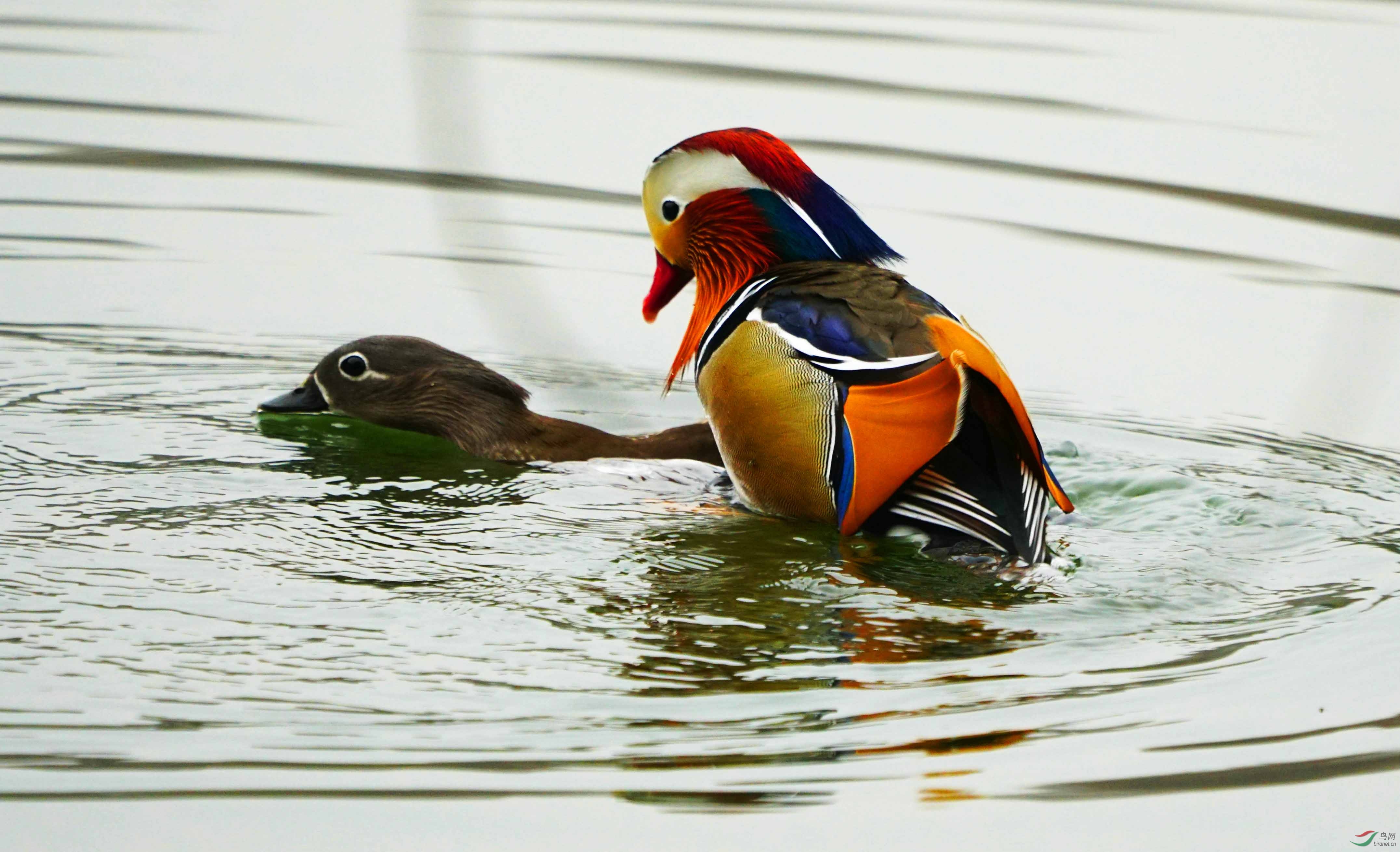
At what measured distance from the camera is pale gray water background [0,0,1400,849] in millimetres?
3914

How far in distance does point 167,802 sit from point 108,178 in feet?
22.1

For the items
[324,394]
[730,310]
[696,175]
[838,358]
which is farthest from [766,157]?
[324,394]

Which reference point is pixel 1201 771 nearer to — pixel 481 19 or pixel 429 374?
pixel 429 374

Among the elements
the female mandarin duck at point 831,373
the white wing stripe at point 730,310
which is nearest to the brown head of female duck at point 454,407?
the female mandarin duck at point 831,373

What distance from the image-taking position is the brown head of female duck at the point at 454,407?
650 cm

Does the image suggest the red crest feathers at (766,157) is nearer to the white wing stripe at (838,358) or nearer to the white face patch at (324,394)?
the white wing stripe at (838,358)

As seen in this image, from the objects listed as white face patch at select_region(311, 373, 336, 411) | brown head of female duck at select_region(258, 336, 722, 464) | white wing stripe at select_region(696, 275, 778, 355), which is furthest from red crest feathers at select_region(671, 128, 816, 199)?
white face patch at select_region(311, 373, 336, 411)

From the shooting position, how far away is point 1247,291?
8547 millimetres

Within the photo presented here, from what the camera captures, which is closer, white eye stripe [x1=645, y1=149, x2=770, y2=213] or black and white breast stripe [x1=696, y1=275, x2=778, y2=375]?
black and white breast stripe [x1=696, y1=275, x2=778, y2=375]

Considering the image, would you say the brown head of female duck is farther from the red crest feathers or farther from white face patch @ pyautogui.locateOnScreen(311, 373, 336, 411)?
the red crest feathers

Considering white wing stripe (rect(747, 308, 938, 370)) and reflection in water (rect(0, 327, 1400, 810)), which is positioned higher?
white wing stripe (rect(747, 308, 938, 370))

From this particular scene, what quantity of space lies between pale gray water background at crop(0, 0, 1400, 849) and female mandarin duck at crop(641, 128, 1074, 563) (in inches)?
7.5

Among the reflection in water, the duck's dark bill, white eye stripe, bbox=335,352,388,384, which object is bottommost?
the reflection in water

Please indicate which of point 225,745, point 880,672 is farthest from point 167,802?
point 880,672
